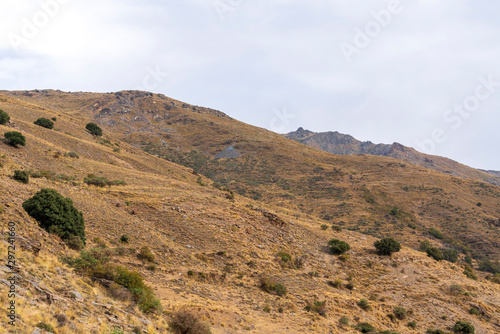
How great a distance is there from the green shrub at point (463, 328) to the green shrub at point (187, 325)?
60.4 ft

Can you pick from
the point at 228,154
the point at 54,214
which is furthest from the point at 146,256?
the point at 228,154

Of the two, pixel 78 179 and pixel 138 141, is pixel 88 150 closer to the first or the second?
pixel 78 179

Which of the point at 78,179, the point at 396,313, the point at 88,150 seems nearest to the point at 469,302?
the point at 396,313

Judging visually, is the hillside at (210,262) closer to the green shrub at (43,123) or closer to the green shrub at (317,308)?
the green shrub at (317,308)

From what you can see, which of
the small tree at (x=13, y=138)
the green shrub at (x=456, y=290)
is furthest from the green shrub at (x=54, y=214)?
the green shrub at (x=456, y=290)

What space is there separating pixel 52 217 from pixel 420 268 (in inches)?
1166

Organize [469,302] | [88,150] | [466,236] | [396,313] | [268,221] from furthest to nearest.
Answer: [466,236] → [88,150] → [268,221] → [469,302] → [396,313]

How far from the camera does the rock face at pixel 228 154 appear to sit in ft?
299

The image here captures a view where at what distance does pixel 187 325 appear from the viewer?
40.5ft

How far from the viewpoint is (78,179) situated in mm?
27641

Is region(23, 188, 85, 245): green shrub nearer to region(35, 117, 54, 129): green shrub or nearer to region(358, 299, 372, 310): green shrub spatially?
region(358, 299, 372, 310): green shrub

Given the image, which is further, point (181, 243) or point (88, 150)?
point (88, 150)

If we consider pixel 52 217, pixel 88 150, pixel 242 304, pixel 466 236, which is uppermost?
pixel 466 236

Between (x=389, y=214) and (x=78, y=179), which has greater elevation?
(x=389, y=214)
